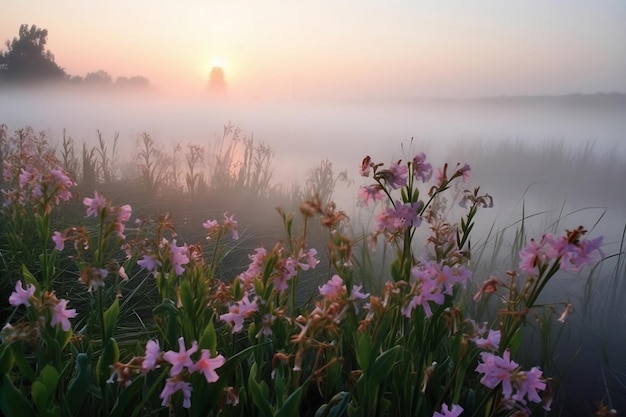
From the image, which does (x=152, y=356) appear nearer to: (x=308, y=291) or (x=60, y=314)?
(x=60, y=314)

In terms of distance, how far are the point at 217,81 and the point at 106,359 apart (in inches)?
63.4

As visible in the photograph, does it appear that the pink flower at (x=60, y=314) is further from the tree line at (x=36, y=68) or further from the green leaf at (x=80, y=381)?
the tree line at (x=36, y=68)

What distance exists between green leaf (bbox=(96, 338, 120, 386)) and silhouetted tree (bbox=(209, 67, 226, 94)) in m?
1.55

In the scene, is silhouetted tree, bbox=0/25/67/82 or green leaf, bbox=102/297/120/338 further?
silhouetted tree, bbox=0/25/67/82

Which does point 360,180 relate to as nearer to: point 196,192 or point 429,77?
point 429,77

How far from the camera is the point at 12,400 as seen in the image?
0.55m

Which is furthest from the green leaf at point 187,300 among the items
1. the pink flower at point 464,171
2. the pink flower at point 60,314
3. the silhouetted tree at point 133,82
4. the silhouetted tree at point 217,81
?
the silhouetted tree at point 133,82

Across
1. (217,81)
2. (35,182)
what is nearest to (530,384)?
(35,182)

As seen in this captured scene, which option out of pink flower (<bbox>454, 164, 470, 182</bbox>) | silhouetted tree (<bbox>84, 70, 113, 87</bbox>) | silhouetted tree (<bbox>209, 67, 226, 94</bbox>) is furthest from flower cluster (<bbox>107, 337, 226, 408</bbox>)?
silhouetted tree (<bbox>84, 70, 113, 87</bbox>)

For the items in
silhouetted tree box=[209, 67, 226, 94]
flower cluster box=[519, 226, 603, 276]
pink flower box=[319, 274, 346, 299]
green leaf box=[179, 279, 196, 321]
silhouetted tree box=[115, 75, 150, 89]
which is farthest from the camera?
silhouetted tree box=[115, 75, 150, 89]

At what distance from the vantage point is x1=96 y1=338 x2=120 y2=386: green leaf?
0.68 meters

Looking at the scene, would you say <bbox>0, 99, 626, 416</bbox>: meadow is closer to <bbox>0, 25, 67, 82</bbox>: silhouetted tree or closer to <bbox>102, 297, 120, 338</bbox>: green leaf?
<bbox>102, 297, 120, 338</bbox>: green leaf

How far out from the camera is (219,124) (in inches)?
90.4

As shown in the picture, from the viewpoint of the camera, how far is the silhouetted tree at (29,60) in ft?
7.79
